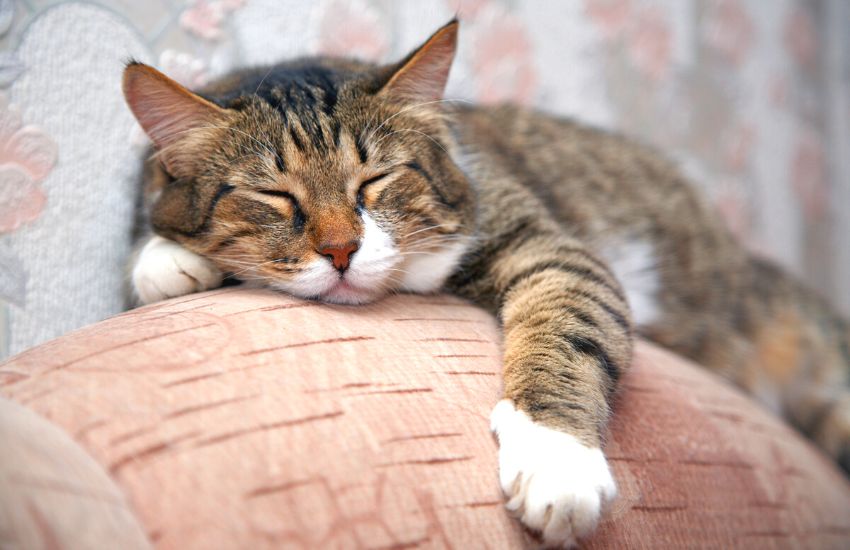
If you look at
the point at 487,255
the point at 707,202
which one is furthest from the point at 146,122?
the point at 707,202

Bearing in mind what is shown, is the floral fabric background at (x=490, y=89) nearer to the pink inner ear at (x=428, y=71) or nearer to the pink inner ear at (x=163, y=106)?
the pink inner ear at (x=163, y=106)

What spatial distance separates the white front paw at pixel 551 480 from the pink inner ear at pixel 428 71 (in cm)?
52

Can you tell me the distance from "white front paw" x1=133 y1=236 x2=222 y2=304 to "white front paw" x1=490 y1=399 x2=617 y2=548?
468mm

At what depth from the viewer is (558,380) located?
85 cm

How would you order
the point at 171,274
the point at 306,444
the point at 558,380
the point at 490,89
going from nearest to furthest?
1. the point at 306,444
2. the point at 558,380
3. the point at 171,274
4. the point at 490,89

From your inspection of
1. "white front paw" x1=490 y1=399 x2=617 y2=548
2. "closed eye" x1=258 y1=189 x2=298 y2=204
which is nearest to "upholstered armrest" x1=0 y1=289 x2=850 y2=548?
"white front paw" x1=490 y1=399 x2=617 y2=548

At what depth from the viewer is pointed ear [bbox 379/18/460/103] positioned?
38.3 inches

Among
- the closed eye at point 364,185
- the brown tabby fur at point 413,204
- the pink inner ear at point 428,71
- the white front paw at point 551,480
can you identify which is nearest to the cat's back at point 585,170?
the brown tabby fur at point 413,204

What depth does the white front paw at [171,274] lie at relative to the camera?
958 mm

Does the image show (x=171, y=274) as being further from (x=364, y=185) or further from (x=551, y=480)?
(x=551, y=480)

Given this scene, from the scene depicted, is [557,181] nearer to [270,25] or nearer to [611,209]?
[611,209]

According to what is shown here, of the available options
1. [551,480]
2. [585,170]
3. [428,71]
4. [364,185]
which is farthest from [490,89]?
[551,480]

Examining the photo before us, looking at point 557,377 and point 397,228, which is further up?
point 397,228

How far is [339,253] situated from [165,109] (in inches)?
12.1
